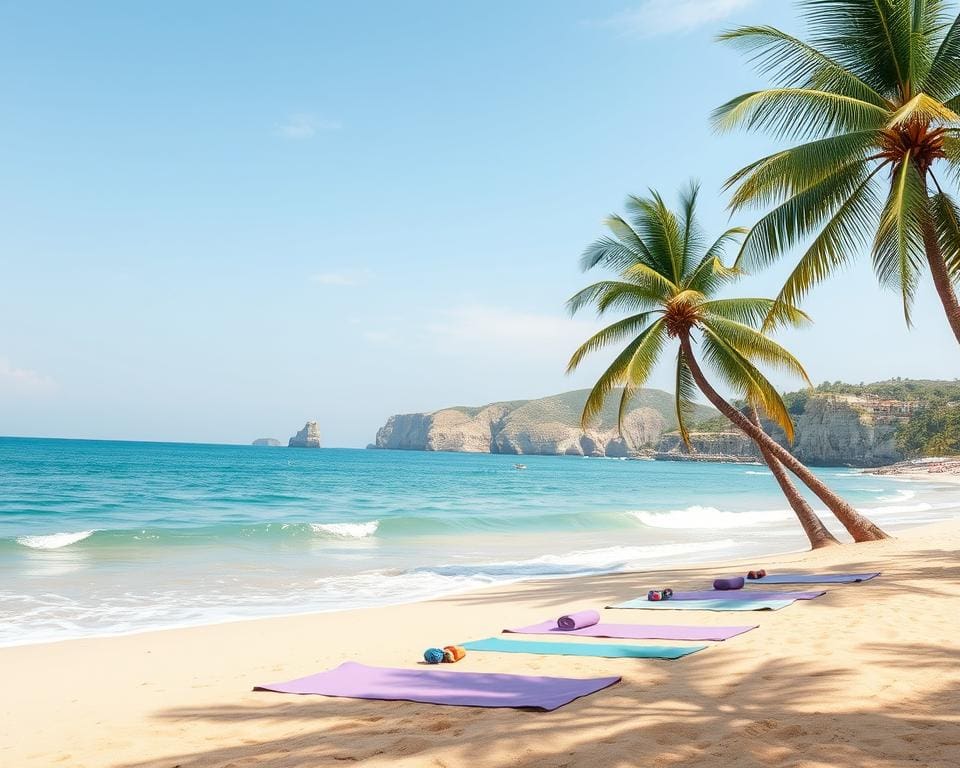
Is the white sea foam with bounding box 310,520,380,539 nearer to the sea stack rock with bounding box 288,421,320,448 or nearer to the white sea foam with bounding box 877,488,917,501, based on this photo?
the white sea foam with bounding box 877,488,917,501

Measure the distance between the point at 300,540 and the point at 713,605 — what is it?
1494cm

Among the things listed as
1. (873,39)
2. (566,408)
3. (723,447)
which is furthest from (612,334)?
(566,408)

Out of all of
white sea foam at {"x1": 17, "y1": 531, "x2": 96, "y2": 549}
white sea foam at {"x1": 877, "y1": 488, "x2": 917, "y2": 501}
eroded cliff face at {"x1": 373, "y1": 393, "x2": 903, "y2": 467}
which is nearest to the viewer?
white sea foam at {"x1": 17, "y1": 531, "x2": 96, "y2": 549}

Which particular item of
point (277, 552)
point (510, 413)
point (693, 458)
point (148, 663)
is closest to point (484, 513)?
point (277, 552)

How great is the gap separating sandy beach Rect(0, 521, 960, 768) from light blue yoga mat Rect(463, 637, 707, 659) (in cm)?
16

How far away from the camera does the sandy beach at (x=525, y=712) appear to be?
3918 mm

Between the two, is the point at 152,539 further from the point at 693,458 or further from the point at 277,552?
the point at 693,458

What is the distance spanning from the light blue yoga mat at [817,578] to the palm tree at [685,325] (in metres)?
3.43

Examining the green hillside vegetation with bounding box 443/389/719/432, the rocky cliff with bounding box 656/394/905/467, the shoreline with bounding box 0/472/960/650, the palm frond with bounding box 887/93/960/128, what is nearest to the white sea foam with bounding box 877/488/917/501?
the shoreline with bounding box 0/472/960/650

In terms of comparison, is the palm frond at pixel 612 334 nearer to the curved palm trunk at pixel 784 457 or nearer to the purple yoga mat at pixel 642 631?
the curved palm trunk at pixel 784 457

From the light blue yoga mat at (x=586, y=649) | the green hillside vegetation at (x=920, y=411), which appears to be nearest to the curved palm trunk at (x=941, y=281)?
the light blue yoga mat at (x=586, y=649)

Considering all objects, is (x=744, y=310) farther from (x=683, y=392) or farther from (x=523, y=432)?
(x=523, y=432)

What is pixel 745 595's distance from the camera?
9164mm

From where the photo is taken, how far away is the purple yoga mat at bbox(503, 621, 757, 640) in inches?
272
